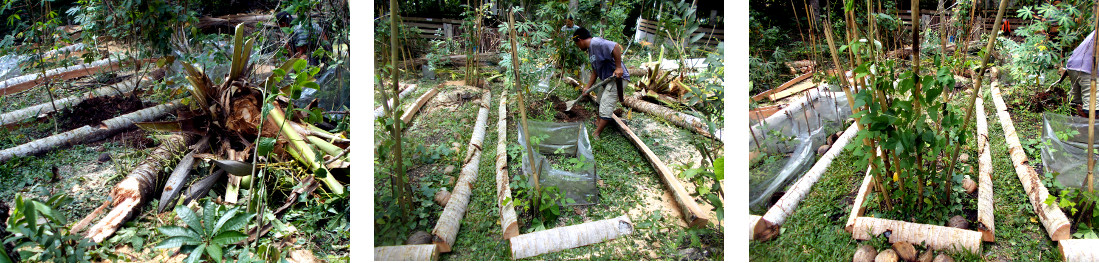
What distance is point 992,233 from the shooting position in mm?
2064

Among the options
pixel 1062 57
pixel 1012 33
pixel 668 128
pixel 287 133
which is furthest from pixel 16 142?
pixel 1062 57

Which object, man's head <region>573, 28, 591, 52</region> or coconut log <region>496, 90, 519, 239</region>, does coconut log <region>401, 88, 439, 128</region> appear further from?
man's head <region>573, 28, 591, 52</region>

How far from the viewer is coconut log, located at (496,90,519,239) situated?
7.39ft

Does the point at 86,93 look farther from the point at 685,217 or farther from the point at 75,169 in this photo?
the point at 685,217

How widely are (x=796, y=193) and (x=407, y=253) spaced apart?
5.29ft

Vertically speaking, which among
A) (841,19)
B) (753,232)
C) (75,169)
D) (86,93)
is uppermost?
(841,19)

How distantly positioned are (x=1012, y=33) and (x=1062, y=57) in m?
0.24

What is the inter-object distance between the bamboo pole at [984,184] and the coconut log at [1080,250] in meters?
0.21

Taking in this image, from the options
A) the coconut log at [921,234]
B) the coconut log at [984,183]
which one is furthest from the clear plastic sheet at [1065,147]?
the coconut log at [921,234]

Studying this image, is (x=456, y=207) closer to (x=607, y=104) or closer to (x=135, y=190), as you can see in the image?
(x=607, y=104)

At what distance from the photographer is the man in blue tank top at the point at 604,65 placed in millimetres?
2838

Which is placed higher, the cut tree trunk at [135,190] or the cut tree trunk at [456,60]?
the cut tree trunk at [456,60]

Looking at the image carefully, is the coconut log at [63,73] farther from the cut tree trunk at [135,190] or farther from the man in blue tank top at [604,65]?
the man in blue tank top at [604,65]

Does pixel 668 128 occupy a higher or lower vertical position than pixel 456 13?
lower
